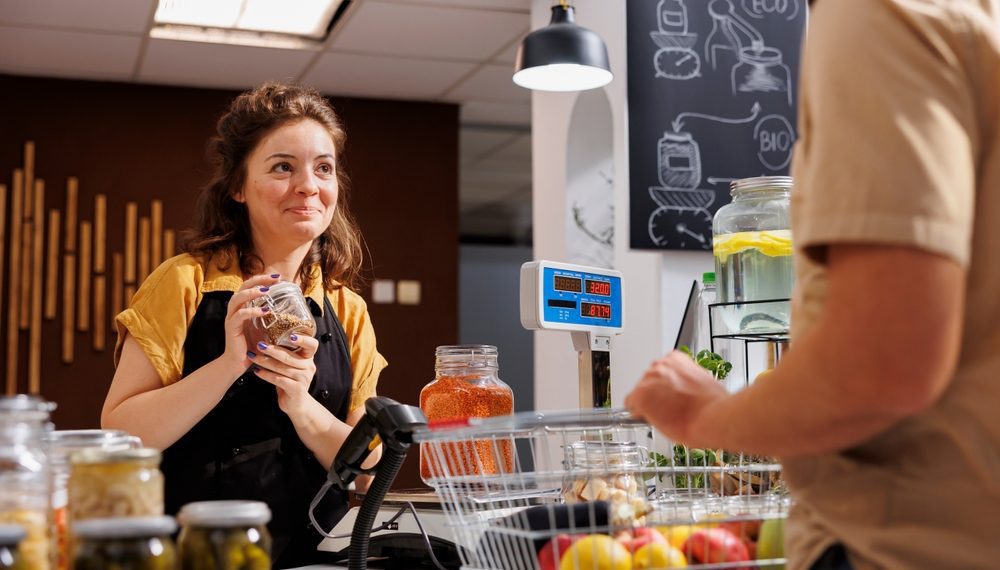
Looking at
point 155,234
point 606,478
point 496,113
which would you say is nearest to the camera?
point 606,478

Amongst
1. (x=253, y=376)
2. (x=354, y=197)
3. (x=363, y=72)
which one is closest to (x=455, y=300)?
(x=354, y=197)

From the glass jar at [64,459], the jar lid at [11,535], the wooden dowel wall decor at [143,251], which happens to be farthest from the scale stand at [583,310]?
the wooden dowel wall decor at [143,251]

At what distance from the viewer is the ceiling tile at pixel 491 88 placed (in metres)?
5.75

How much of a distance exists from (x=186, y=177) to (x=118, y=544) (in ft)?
17.8

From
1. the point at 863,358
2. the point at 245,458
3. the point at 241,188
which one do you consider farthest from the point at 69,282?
the point at 863,358

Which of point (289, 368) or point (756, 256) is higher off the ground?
point (756, 256)

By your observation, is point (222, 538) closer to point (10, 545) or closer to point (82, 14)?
point (10, 545)

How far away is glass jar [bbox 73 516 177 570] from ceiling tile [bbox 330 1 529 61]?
4.03 meters

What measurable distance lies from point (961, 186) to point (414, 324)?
567 cm

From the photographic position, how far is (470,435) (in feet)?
3.53

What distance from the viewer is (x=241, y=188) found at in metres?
2.24

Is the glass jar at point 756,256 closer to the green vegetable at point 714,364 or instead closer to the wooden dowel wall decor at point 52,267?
the green vegetable at point 714,364

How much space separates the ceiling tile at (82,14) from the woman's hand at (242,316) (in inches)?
120

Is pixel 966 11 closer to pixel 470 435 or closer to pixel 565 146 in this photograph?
pixel 470 435
